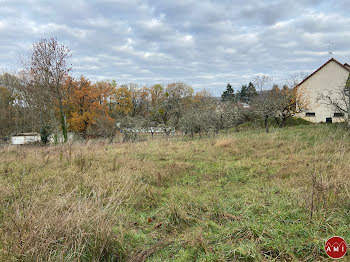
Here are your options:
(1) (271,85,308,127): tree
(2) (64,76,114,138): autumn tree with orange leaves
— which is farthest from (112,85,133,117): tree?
(1) (271,85,308,127): tree

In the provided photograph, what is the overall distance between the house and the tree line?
1.78 meters

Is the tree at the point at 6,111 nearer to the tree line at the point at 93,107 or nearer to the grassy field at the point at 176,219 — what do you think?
the tree line at the point at 93,107

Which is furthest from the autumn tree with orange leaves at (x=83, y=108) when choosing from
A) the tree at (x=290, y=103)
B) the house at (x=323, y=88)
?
the house at (x=323, y=88)

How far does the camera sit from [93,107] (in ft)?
101

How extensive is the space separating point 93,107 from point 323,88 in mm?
28547

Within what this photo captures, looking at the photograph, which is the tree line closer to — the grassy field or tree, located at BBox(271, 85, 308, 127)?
tree, located at BBox(271, 85, 308, 127)

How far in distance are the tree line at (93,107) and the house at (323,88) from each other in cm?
178

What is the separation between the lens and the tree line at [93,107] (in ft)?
60.0

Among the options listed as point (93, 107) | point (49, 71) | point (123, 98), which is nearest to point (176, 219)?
point (49, 71)

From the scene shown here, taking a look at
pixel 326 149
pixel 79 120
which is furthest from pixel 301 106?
pixel 79 120

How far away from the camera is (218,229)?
3.04 m

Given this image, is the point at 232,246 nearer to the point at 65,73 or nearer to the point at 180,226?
the point at 180,226

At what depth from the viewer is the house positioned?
21812 millimetres

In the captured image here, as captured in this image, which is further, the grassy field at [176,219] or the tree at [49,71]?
the tree at [49,71]
